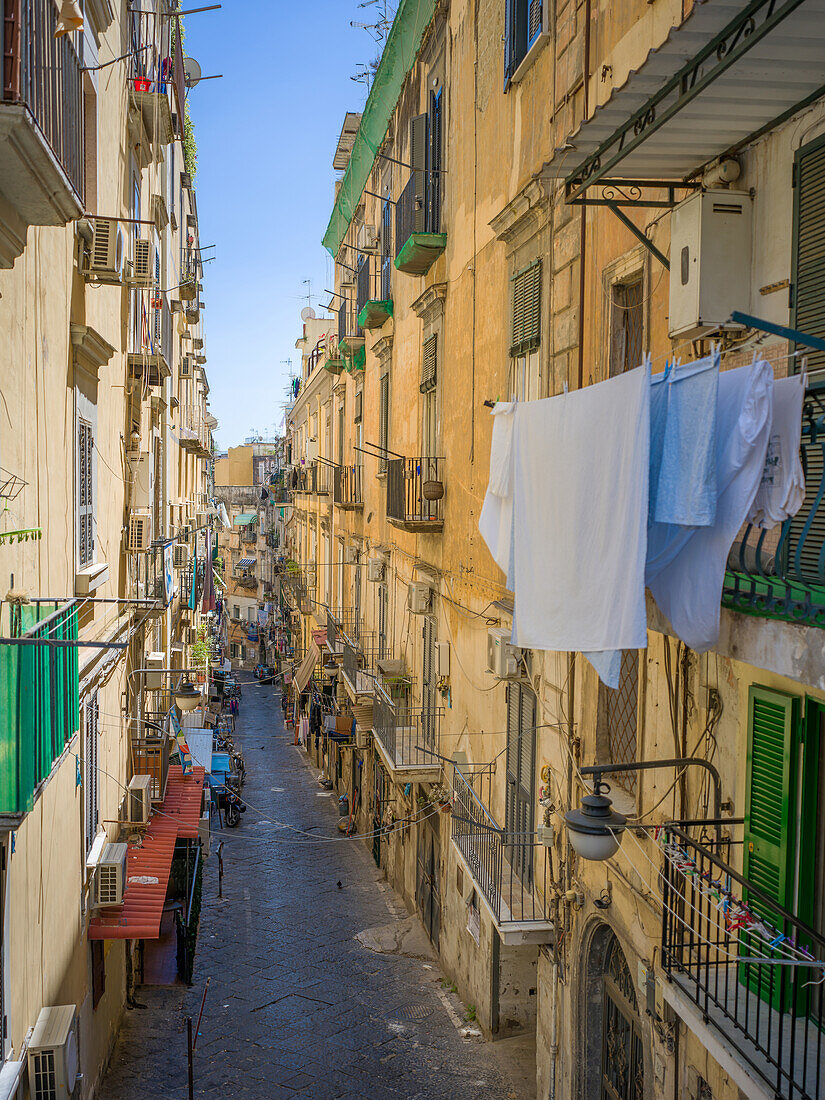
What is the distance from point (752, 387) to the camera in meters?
4.38

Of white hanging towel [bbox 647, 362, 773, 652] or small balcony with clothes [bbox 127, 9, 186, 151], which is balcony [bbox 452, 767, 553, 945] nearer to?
white hanging towel [bbox 647, 362, 773, 652]

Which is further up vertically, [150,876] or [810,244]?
[810,244]

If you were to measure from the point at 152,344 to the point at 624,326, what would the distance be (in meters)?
11.4

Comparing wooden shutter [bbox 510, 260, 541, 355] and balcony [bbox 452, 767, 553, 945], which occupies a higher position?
wooden shutter [bbox 510, 260, 541, 355]

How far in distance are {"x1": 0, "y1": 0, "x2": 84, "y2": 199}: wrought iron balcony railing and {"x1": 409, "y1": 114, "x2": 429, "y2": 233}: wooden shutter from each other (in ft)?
27.5

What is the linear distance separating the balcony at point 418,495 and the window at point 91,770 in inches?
220

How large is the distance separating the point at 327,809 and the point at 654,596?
21.1m

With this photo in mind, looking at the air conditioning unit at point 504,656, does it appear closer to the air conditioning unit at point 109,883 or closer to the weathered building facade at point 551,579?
the weathered building facade at point 551,579

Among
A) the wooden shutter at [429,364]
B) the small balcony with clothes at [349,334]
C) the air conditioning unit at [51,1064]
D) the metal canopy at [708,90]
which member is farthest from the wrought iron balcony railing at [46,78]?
the small balcony with clothes at [349,334]

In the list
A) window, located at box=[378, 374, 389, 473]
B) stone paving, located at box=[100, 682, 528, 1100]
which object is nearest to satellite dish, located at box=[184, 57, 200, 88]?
window, located at box=[378, 374, 389, 473]

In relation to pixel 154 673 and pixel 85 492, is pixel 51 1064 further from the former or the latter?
pixel 154 673

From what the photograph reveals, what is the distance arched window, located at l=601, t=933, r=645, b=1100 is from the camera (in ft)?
24.6

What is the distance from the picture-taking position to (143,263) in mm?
12641

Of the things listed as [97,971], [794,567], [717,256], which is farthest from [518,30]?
[97,971]
